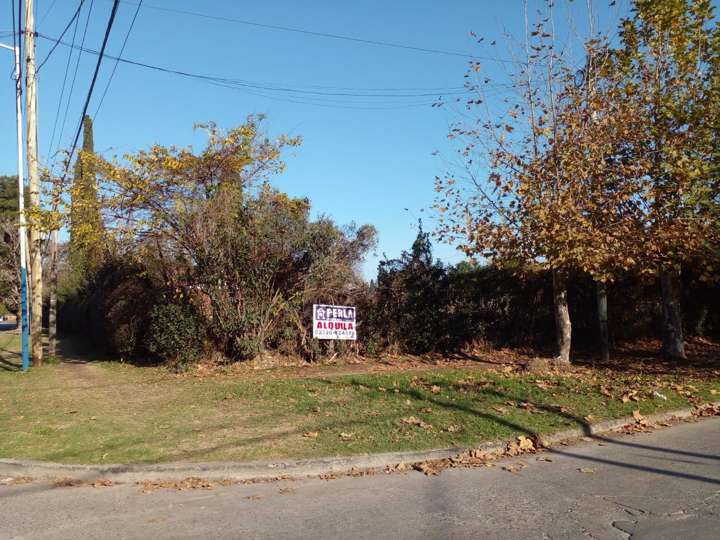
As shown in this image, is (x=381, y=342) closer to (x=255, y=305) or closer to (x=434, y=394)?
(x=255, y=305)

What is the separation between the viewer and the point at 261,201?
15.0 m

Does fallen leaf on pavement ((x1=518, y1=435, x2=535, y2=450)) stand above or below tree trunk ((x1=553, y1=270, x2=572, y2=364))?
below

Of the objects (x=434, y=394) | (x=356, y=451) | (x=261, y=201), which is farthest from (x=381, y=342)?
(x=356, y=451)

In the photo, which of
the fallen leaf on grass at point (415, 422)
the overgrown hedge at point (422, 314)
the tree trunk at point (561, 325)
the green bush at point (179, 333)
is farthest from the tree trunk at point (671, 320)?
the green bush at point (179, 333)

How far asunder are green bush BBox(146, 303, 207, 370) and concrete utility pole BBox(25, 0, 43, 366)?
416 centimetres

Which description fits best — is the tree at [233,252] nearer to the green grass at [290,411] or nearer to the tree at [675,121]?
the green grass at [290,411]

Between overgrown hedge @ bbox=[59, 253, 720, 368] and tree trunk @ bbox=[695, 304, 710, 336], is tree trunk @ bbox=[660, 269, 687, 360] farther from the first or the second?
tree trunk @ bbox=[695, 304, 710, 336]

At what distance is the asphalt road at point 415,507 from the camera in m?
5.08

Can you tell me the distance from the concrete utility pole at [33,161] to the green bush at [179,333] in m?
4.16

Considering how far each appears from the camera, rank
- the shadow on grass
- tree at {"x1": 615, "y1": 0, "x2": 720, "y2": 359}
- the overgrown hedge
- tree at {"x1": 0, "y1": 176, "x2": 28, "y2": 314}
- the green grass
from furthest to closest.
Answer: tree at {"x1": 0, "y1": 176, "x2": 28, "y2": 314} < the overgrown hedge < tree at {"x1": 615, "y1": 0, "x2": 720, "y2": 359} < the green grass < the shadow on grass

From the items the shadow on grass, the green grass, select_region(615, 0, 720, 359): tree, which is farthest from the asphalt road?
select_region(615, 0, 720, 359): tree

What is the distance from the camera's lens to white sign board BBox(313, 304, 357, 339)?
14.9m

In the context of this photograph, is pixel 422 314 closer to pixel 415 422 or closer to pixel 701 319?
pixel 415 422

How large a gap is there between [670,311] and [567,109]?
595 cm
